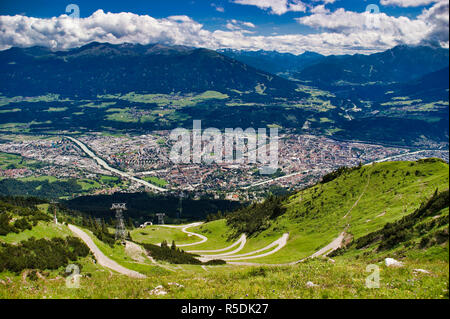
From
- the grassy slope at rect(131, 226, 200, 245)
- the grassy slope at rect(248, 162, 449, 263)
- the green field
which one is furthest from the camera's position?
the grassy slope at rect(131, 226, 200, 245)

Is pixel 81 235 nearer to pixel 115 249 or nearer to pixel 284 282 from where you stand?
pixel 115 249

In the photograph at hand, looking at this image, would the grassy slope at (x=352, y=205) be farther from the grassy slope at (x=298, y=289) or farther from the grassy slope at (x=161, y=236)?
the grassy slope at (x=298, y=289)

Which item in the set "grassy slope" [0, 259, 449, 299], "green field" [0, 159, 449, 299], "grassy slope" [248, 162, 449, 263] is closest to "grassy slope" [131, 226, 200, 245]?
"green field" [0, 159, 449, 299]

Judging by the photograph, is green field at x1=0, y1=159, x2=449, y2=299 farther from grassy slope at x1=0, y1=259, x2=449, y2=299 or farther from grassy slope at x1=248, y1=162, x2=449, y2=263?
grassy slope at x1=248, y1=162, x2=449, y2=263

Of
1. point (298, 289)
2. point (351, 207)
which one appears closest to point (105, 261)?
point (298, 289)

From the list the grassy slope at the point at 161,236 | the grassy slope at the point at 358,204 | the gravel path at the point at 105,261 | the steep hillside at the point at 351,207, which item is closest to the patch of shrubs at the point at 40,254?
the gravel path at the point at 105,261

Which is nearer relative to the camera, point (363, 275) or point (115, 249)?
point (363, 275)
